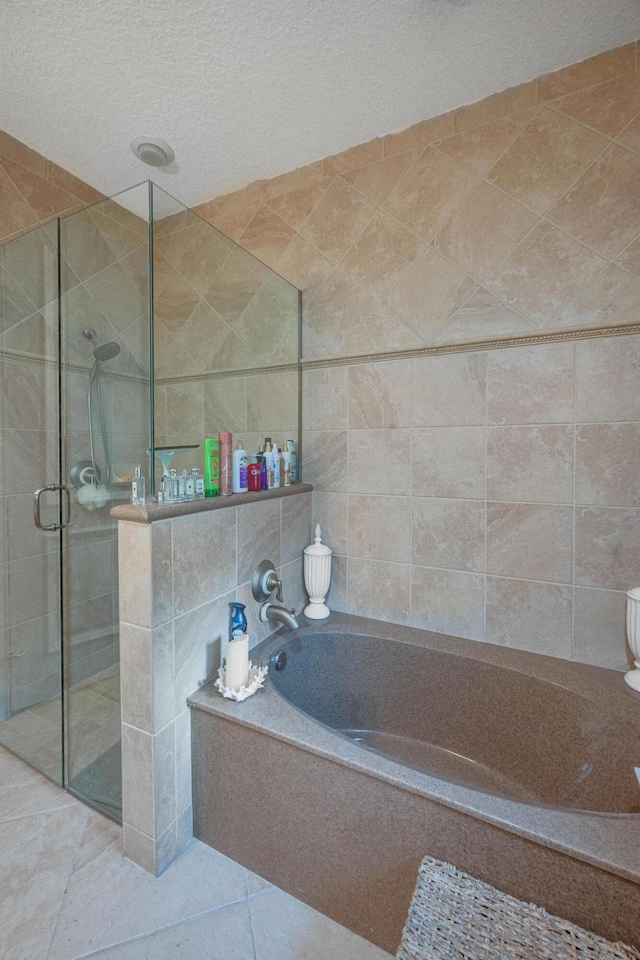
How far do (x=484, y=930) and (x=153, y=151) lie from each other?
270cm

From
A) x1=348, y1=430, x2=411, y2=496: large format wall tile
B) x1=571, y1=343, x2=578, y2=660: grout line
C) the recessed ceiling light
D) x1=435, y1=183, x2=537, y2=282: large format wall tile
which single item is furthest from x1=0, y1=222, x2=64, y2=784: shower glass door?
x1=571, y1=343, x2=578, y2=660: grout line

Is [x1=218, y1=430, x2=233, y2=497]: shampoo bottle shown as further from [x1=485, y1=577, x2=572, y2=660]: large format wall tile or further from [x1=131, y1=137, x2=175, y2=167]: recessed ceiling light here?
[x1=131, y1=137, x2=175, y2=167]: recessed ceiling light

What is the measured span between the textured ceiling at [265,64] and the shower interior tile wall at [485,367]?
0.39 feet

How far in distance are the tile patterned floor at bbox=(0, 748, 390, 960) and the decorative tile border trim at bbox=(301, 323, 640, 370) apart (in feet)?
5.79

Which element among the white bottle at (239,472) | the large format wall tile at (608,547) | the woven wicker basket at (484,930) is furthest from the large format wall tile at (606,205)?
the woven wicker basket at (484,930)

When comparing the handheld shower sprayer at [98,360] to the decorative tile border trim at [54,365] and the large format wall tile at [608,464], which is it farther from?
the large format wall tile at [608,464]

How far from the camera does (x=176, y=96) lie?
1502 mm

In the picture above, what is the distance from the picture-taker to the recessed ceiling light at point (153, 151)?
1.73 m

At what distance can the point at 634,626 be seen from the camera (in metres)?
1.20

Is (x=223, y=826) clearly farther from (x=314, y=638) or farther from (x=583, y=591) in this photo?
Result: (x=583, y=591)

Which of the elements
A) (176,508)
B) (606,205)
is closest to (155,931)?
(176,508)

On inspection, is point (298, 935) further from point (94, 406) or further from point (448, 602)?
point (94, 406)

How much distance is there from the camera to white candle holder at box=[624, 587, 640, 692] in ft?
3.90

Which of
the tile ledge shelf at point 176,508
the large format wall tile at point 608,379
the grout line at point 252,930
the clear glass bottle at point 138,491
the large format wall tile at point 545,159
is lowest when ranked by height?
the grout line at point 252,930
